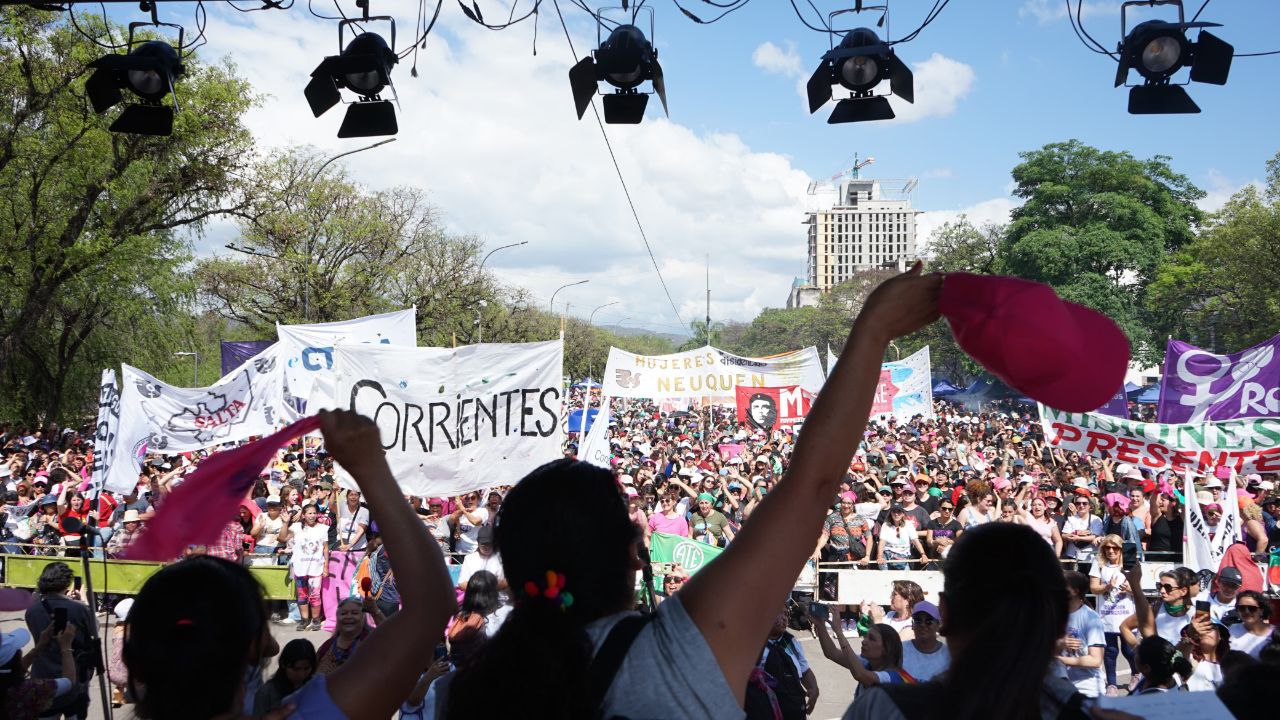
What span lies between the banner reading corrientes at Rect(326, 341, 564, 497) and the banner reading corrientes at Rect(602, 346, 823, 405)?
659 centimetres

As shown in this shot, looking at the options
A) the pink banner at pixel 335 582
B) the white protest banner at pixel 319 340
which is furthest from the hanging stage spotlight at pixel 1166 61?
the white protest banner at pixel 319 340

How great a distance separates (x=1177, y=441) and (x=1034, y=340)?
31.7 ft

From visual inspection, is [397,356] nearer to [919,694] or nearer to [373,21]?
[373,21]

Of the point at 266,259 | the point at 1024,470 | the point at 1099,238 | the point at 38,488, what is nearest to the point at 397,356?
the point at 38,488

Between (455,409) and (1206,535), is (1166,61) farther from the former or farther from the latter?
(455,409)

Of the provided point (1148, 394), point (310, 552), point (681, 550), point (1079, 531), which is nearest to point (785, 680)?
point (681, 550)

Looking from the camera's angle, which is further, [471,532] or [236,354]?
[236,354]

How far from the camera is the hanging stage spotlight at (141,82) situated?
7547 millimetres

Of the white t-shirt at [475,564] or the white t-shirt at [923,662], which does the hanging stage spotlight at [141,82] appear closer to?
the white t-shirt at [475,564]

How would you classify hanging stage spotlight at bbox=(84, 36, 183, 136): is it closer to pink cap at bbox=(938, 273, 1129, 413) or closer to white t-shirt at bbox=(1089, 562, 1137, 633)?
pink cap at bbox=(938, 273, 1129, 413)

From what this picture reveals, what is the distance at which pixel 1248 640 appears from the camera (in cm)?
582

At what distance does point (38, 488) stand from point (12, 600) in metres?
14.9

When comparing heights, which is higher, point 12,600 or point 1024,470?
point 12,600

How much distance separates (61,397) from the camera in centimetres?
3075
